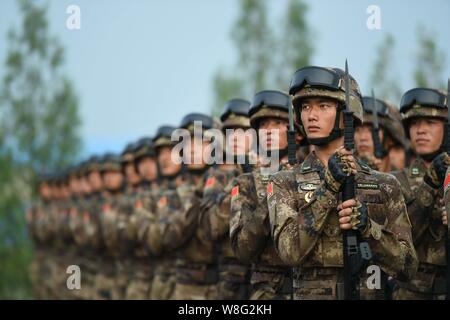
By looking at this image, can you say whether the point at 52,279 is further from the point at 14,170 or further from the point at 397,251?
the point at 397,251

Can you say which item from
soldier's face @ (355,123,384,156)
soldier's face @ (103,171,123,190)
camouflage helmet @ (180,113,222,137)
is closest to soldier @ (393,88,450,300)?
soldier's face @ (355,123,384,156)

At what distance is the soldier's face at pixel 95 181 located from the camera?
2109 cm

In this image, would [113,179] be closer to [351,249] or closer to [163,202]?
[163,202]

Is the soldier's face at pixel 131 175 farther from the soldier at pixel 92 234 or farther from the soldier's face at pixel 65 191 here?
the soldier's face at pixel 65 191

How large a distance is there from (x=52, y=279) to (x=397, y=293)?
17.6 meters

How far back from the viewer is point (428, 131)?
899 centimetres

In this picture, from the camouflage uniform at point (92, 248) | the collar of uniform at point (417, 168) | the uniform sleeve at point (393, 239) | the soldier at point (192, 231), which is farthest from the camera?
the camouflage uniform at point (92, 248)

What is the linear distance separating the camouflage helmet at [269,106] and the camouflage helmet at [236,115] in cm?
143

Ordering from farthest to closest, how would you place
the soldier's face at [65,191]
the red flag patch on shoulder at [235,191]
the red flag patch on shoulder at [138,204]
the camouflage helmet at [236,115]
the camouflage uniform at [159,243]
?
1. the soldier's face at [65,191]
2. the red flag patch on shoulder at [138,204]
3. the camouflage uniform at [159,243]
4. the camouflage helmet at [236,115]
5. the red flag patch on shoulder at [235,191]

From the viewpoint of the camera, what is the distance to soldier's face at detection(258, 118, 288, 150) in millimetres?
8883

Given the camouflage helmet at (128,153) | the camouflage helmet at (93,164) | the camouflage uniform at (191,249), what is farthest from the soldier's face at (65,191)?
the camouflage uniform at (191,249)

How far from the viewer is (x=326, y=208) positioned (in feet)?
21.9

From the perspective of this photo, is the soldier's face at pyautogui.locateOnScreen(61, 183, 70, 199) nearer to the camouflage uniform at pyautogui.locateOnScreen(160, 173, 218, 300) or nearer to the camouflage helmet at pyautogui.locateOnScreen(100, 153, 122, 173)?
the camouflage helmet at pyautogui.locateOnScreen(100, 153, 122, 173)

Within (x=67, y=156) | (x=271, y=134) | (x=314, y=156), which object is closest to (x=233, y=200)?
(x=271, y=134)
